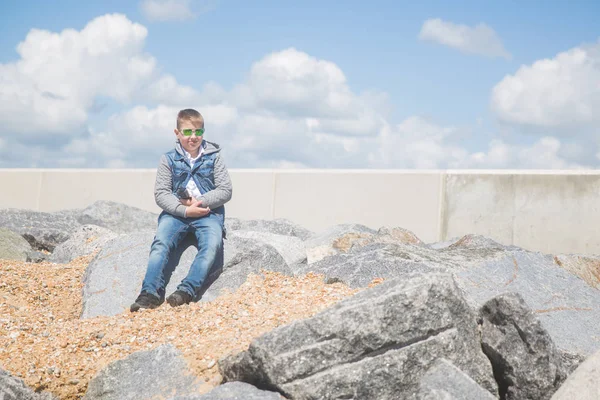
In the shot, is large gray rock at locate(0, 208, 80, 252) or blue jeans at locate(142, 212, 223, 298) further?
large gray rock at locate(0, 208, 80, 252)

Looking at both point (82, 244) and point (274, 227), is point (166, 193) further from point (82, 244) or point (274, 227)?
point (274, 227)

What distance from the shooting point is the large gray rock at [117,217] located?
11784 mm

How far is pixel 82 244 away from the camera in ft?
26.7

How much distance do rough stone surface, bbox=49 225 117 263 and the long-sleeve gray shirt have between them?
6.33ft

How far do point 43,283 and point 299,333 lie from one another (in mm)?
3629

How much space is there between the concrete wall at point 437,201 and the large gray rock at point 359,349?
713 cm

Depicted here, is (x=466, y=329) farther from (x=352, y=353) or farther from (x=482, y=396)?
(x=352, y=353)

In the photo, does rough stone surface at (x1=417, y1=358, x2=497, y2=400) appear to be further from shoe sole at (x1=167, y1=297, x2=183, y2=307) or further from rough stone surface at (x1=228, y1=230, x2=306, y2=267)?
rough stone surface at (x1=228, y1=230, x2=306, y2=267)

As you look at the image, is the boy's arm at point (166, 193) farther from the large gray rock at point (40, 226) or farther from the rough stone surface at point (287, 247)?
the large gray rock at point (40, 226)

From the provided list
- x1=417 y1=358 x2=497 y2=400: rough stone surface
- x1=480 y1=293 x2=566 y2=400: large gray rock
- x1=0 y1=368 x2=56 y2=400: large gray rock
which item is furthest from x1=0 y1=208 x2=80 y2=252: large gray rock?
x1=417 y1=358 x2=497 y2=400: rough stone surface

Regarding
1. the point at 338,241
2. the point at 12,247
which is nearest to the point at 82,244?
the point at 12,247

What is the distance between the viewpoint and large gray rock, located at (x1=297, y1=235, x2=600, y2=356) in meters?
5.56

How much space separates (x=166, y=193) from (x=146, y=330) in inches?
59.7

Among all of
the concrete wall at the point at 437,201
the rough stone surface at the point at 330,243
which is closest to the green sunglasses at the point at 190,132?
the rough stone surface at the point at 330,243
